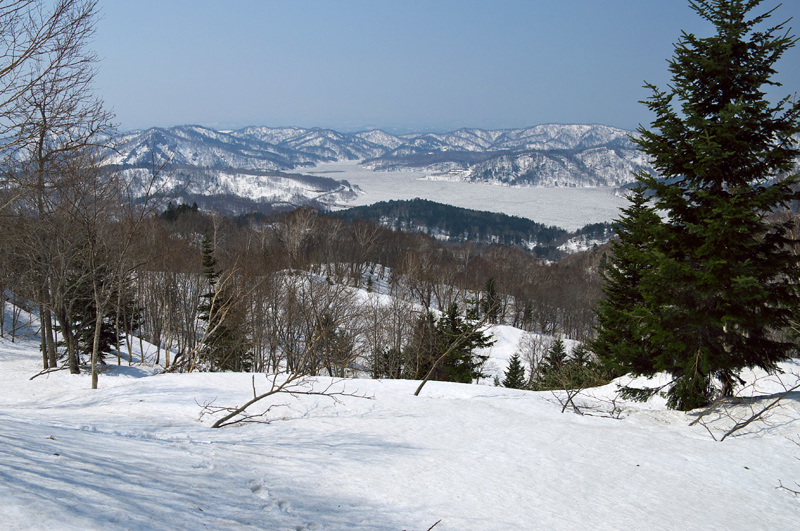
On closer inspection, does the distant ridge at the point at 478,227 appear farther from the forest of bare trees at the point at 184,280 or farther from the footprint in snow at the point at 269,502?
the footprint in snow at the point at 269,502

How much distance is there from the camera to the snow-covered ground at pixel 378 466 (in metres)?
3.56

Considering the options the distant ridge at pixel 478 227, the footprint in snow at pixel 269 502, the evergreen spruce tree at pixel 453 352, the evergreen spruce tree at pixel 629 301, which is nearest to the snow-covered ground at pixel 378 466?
the footprint in snow at pixel 269 502

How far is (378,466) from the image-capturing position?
18.6ft

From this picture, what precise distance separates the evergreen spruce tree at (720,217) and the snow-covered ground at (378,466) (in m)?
1.29

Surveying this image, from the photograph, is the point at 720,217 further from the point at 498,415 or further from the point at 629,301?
the point at 629,301

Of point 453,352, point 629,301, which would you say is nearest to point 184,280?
point 453,352

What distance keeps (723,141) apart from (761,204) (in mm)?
1400

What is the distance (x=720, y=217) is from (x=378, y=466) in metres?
7.63

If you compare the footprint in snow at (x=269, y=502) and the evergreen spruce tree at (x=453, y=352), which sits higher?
the footprint in snow at (x=269, y=502)

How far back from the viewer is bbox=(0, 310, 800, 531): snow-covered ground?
3559 millimetres

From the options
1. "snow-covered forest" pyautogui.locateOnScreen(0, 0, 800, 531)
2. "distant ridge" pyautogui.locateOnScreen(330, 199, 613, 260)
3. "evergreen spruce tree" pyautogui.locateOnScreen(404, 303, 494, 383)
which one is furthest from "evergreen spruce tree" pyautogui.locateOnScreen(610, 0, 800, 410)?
"distant ridge" pyautogui.locateOnScreen(330, 199, 613, 260)

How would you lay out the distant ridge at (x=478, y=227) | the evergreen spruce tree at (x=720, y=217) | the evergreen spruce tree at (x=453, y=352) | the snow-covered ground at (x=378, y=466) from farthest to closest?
1. the distant ridge at (x=478, y=227)
2. the evergreen spruce tree at (x=453, y=352)
3. the evergreen spruce tree at (x=720, y=217)
4. the snow-covered ground at (x=378, y=466)

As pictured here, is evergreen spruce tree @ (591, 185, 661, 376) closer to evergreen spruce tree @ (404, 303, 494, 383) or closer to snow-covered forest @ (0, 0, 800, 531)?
snow-covered forest @ (0, 0, 800, 531)

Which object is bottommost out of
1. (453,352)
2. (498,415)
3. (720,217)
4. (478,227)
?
(453,352)
